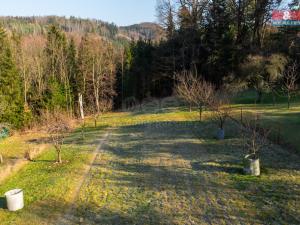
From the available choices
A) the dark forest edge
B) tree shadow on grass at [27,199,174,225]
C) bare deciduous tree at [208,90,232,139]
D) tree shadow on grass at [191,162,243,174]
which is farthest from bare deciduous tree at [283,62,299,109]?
tree shadow on grass at [27,199,174,225]

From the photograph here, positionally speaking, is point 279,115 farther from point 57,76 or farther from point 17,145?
point 57,76

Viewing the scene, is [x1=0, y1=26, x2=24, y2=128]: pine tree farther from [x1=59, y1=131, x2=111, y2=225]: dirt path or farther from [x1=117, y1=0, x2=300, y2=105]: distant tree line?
[x1=117, y1=0, x2=300, y2=105]: distant tree line

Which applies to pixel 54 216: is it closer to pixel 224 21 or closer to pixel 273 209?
pixel 273 209

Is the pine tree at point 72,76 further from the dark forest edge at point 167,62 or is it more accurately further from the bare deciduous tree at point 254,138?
the bare deciduous tree at point 254,138

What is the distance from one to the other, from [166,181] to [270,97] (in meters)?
25.1

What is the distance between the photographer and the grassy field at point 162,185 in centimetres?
1338

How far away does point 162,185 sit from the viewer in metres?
16.6

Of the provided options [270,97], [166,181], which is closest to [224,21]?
[270,97]

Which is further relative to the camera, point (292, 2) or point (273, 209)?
point (292, 2)

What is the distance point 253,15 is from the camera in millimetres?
45344

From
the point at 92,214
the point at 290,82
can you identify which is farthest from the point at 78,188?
the point at 290,82

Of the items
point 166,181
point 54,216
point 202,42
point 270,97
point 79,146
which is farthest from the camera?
point 202,42

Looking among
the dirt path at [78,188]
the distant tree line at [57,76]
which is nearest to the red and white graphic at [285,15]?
the distant tree line at [57,76]

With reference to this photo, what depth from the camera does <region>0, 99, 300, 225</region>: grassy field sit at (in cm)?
1338
